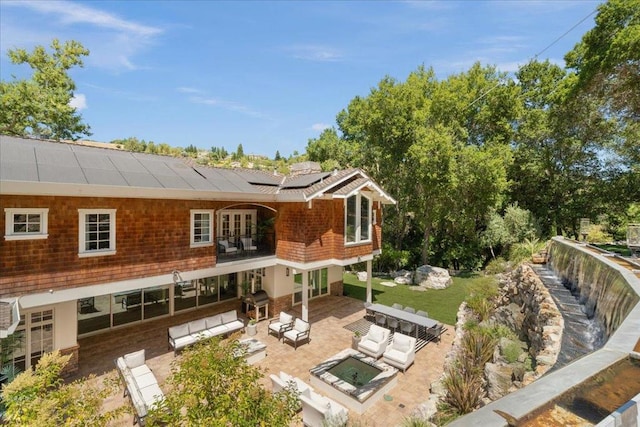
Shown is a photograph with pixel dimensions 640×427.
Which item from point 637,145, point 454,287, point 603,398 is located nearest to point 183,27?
point 603,398

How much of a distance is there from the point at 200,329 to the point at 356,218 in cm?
893

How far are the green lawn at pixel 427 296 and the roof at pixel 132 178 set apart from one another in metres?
7.46

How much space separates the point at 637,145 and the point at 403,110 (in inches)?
686

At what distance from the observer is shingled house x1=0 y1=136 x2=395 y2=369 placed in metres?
8.78

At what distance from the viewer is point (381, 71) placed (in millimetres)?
25734

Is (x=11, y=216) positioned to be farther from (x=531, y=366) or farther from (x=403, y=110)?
(x=403, y=110)

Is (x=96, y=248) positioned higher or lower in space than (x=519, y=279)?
higher

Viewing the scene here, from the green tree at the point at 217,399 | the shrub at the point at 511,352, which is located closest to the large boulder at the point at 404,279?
the shrub at the point at 511,352

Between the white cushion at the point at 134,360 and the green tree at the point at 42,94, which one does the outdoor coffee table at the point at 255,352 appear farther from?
the green tree at the point at 42,94

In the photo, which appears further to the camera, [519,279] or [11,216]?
[519,279]

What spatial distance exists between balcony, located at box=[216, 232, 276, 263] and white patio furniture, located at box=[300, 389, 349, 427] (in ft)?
24.7

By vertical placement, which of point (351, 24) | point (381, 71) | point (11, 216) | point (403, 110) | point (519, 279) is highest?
point (381, 71)

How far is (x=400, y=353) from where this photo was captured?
11.3 meters

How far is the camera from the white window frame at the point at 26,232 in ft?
27.7
